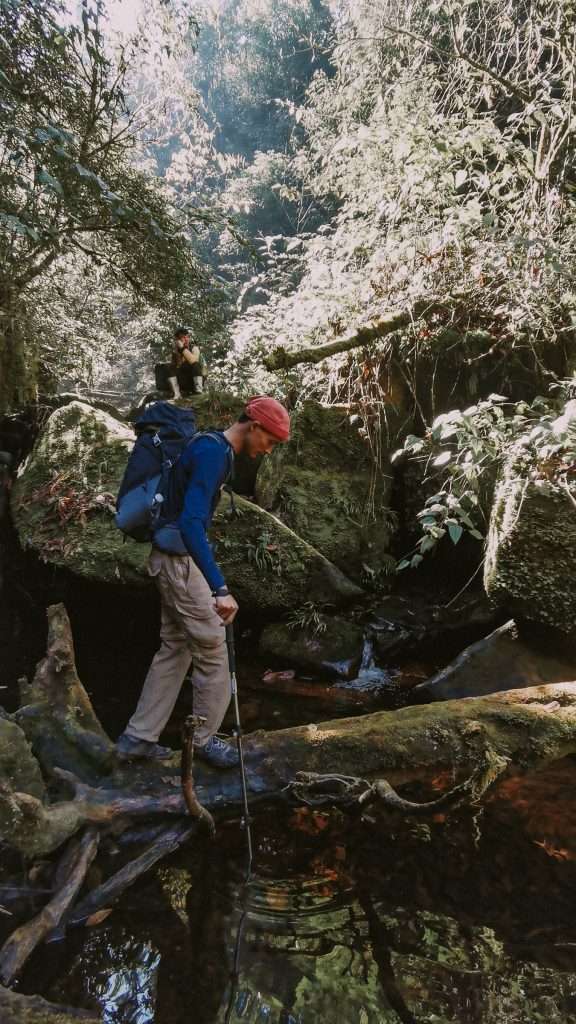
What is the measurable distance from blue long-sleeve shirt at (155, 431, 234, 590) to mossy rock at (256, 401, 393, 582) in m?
4.63

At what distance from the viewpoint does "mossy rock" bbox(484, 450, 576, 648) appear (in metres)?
5.83

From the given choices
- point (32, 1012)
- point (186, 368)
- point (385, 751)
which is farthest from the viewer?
point (186, 368)

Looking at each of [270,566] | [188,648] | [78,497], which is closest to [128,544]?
[78,497]

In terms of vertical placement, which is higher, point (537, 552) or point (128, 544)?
point (128, 544)

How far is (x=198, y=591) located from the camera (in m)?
3.74

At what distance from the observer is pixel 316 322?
865cm

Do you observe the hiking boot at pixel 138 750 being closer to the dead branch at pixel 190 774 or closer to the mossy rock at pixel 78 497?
the dead branch at pixel 190 774

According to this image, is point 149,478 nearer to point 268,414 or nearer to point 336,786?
point 268,414

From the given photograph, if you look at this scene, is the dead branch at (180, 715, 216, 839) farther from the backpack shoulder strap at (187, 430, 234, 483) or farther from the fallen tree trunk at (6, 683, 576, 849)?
the backpack shoulder strap at (187, 430, 234, 483)

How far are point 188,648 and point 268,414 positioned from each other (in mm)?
1647

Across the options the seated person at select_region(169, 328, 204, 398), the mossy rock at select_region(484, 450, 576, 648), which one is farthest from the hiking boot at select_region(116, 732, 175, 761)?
the seated person at select_region(169, 328, 204, 398)

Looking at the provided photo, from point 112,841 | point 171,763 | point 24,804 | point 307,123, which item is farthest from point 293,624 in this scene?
point 307,123

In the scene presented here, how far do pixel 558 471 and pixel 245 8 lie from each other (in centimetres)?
4131

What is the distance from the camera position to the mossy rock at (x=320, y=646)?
22.5 ft
